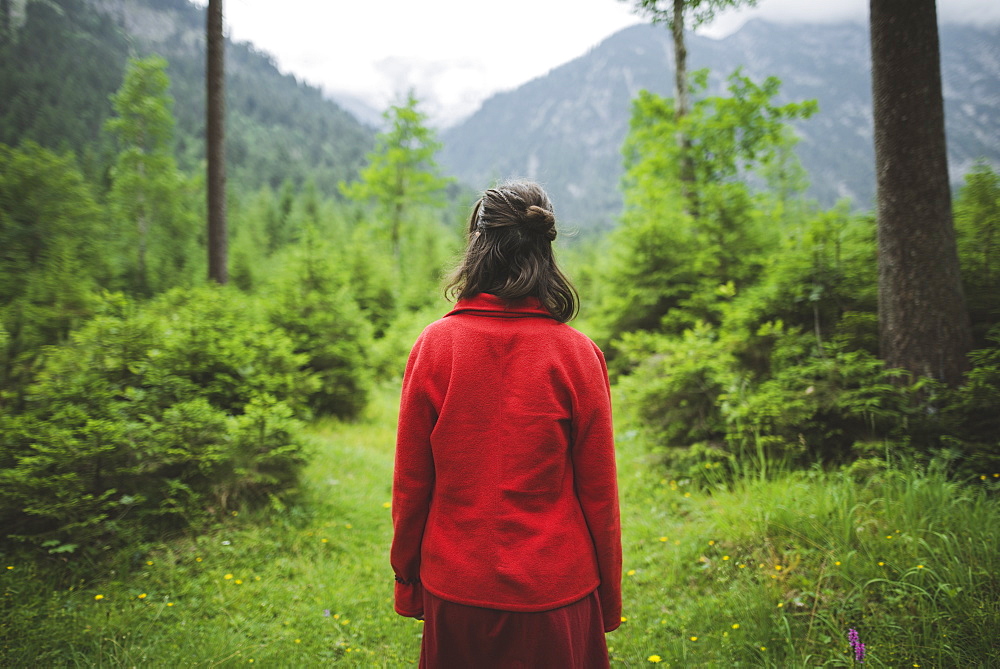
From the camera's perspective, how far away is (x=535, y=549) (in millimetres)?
1474

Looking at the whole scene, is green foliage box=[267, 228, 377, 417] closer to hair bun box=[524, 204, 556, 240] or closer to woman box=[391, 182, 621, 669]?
woman box=[391, 182, 621, 669]

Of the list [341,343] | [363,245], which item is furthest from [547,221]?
[363,245]

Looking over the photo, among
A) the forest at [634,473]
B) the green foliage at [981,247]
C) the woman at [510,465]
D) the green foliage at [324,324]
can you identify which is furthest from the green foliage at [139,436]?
the green foliage at [981,247]

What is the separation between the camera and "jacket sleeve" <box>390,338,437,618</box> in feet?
5.24

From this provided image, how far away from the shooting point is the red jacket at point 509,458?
1.48 metres

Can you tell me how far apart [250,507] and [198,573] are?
86 cm

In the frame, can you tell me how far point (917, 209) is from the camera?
390 centimetres

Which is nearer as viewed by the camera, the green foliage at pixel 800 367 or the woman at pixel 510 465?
the woman at pixel 510 465

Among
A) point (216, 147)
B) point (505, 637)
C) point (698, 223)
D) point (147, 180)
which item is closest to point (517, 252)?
point (505, 637)

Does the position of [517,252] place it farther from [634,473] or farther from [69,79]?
[69,79]

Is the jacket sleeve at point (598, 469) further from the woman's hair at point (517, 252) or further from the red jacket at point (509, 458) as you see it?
the woman's hair at point (517, 252)

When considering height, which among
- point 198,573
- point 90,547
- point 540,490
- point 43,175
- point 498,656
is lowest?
point 198,573

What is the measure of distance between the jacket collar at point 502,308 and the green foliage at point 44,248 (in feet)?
18.7

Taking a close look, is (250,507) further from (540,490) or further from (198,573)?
(540,490)
